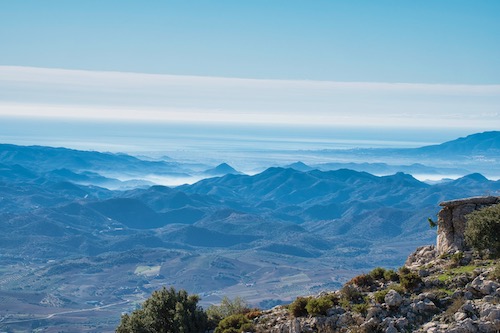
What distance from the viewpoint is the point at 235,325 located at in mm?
23219

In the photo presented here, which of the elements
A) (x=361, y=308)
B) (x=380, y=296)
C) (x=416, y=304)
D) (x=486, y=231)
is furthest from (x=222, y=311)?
(x=486, y=231)

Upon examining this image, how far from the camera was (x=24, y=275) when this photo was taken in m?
158

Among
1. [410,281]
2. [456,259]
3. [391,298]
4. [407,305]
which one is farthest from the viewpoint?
[456,259]

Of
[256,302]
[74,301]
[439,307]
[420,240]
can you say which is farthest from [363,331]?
[420,240]

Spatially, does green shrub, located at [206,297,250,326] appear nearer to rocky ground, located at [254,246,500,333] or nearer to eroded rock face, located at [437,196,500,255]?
rocky ground, located at [254,246,500,333]

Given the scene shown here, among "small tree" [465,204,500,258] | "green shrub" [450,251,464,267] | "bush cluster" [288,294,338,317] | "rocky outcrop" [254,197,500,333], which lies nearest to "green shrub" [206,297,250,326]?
"rocky outcrop" [254,197,500,333]

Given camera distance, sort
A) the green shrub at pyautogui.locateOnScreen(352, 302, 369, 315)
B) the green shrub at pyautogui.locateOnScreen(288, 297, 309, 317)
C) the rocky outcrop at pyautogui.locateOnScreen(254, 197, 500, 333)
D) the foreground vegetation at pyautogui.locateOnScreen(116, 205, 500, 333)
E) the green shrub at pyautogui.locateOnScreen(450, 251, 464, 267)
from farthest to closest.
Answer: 1. the green shrub at pyautogui.locateOnScreen(450, 251, 464, 267)
2. the green shrub at pyautogui.locateOnScreen(288, 297, 309, 317)
3. the green shrub at pyautogui.locateOnScreen(352, 302, 369, 315)
4. the foreground vegetation at pyautogui.locateOnScreen(116, 205, 500, 333)
5. the rocky outcrop at pyautogui.locateOnScreen(254, 197, 500, 333)

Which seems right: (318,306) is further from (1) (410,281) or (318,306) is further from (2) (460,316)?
(2) (460,316)

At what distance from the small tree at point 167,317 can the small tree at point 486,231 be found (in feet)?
30.6

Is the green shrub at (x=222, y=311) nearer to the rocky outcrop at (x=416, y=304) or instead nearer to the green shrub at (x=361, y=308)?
the rocky outcrop at (x=416, y=304)

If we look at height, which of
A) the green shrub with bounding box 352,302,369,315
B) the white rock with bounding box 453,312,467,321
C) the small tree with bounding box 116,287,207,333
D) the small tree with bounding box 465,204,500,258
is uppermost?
the small tree with bounding box 465,204,500,258

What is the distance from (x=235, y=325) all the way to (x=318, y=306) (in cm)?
307

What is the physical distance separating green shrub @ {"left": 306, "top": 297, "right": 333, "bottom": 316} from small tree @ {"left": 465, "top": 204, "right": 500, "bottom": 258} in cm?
602

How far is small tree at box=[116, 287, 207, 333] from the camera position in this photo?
23.7m
